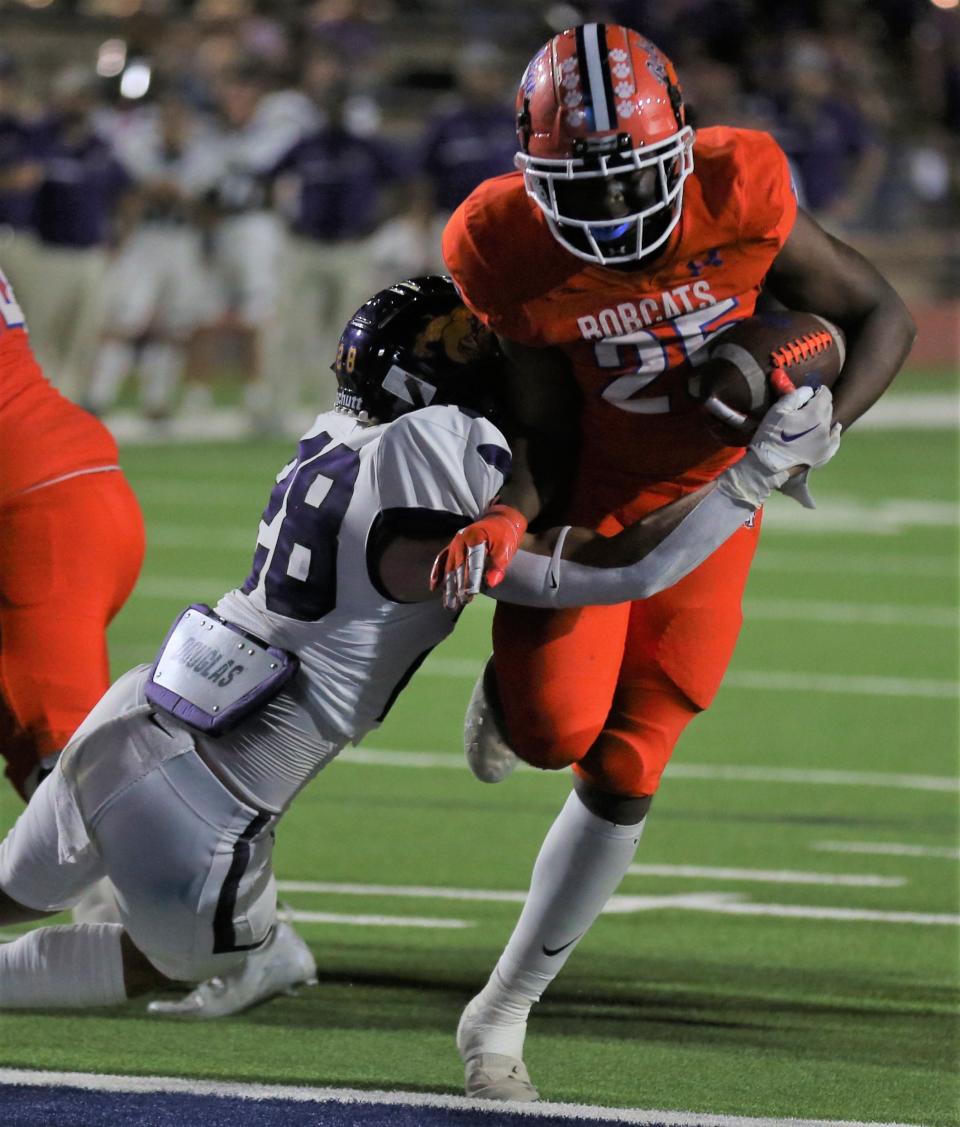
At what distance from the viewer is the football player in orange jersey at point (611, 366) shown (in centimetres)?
291

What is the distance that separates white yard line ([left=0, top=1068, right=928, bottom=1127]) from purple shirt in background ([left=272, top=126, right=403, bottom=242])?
9.04 m

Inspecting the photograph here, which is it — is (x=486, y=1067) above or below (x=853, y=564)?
above

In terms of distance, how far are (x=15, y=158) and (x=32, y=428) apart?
842 centimetres

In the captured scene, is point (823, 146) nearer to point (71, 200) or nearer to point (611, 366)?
point (71, 200)

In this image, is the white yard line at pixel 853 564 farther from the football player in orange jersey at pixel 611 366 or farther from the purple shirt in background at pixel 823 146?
the football player in orange jersey at pixel 611 366

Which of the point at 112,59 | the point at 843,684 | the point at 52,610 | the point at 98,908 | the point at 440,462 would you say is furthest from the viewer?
the point at 112,59

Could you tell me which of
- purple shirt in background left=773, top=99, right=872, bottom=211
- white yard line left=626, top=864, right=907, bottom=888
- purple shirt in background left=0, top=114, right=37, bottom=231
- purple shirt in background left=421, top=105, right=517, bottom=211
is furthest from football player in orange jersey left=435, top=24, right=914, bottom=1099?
purple shirt in background left=773, top=99, right=872, bottom=211

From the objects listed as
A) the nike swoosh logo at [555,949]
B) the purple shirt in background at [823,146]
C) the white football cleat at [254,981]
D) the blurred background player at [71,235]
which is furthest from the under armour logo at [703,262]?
the purple shirt in background at [823,146]

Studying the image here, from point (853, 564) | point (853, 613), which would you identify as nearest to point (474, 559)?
point (853, 613)

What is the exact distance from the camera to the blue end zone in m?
2.91

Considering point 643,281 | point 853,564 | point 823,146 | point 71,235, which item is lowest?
point 853,564

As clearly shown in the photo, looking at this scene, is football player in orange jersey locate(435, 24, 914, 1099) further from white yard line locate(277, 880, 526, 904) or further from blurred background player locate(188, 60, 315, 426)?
blurred background player locate(188, 60, 315, 426)

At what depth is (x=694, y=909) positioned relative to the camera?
4207 mm

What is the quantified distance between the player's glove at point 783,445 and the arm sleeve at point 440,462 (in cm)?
34
